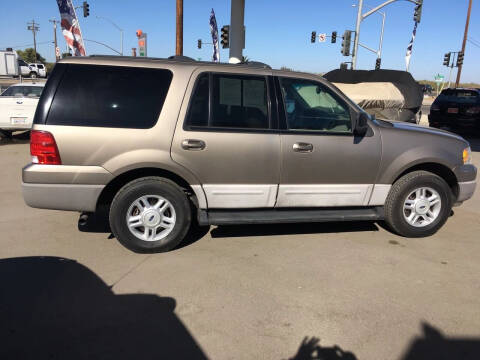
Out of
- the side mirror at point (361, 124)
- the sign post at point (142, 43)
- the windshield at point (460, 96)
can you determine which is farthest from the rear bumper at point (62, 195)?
the windshield at point (460, 96)

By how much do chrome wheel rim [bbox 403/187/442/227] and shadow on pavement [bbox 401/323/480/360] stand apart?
6.49 feet

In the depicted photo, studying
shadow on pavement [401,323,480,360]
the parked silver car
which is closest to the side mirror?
the parked silver car

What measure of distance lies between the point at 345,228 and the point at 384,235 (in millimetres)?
468

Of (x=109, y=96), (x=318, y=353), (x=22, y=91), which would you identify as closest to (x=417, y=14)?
(x=22, y=91)

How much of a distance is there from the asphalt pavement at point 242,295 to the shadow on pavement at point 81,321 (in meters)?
0.01

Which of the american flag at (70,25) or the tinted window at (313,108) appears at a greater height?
the american flag at (70,25)

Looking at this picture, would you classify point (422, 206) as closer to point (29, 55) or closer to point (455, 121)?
point (455, 121)

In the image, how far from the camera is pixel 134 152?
3811 millimetres

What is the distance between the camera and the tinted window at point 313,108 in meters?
4.29

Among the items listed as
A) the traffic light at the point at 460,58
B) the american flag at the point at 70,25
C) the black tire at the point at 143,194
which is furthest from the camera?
the traffic light at the point at 460,58

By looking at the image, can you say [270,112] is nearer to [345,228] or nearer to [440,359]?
[345,228]

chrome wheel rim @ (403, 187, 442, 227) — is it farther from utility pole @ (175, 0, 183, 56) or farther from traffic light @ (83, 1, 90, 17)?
traffic light @ (83, 1, 90, 17)

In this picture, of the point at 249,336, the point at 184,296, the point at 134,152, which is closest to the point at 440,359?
the point at 249,336

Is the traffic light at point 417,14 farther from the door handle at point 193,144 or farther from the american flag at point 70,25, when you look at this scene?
the door handle at point 193,144
